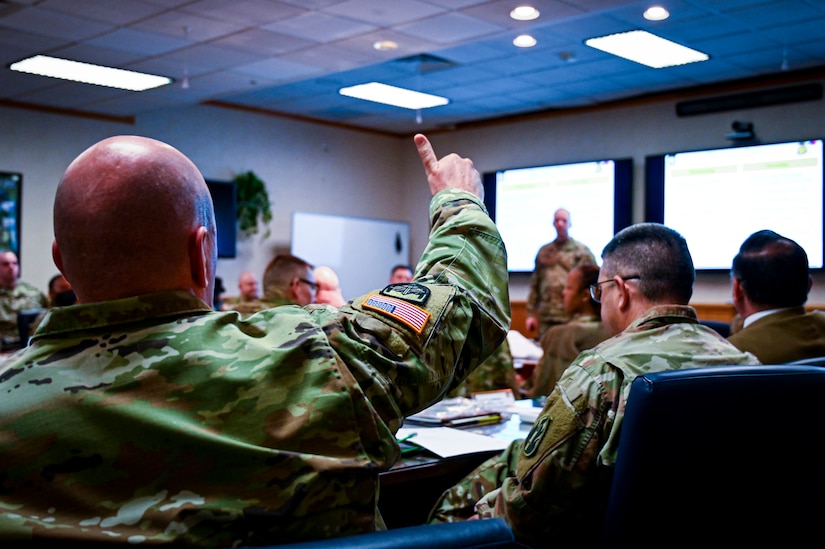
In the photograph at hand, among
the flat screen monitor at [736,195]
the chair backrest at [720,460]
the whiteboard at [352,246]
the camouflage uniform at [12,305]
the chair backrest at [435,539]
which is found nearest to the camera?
the chair backrest at [435,539]

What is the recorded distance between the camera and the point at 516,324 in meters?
9.80

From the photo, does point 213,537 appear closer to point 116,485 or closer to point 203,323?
point 116,485

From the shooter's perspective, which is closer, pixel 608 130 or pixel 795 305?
pixel 795 305

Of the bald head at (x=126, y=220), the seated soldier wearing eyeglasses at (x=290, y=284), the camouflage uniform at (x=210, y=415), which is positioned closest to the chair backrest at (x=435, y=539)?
the camouflage uniform at (x=210, y=415)

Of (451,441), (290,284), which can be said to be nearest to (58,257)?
(451,441)

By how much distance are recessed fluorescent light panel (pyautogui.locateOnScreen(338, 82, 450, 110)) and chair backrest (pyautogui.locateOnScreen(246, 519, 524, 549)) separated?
24.8 ft

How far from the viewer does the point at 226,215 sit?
903 centimetres

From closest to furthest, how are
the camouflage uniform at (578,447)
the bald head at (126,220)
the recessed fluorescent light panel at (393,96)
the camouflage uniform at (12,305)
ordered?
the bald head at (126,220), the camouflage uniform at (578,447), the camouflage uniform at (12,305), the recessed fluorescent light panel at (393,96)

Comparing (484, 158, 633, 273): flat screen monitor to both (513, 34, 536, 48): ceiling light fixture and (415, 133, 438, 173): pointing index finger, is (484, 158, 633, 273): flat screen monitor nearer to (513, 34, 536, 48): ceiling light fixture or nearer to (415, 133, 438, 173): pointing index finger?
(513, 34, 536, 48): ceiling light fixture

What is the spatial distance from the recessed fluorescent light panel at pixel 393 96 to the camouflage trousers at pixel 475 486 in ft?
21.4

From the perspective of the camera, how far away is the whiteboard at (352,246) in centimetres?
967

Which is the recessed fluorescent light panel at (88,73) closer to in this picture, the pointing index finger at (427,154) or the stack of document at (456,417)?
the stack of document at (456,417)

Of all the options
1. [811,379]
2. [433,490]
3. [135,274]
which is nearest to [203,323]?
[135,274]

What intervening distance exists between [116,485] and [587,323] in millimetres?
2875
